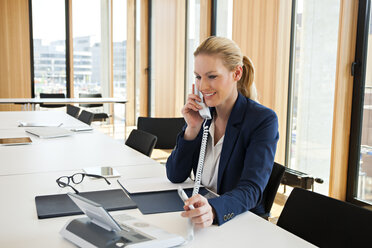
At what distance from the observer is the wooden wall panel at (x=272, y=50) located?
4.27 metres

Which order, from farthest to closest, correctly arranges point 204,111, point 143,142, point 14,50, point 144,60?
point 144,60 → point 14,50 → point 143,142 → point 204,111

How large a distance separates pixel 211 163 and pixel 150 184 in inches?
12.3

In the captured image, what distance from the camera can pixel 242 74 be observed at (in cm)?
196

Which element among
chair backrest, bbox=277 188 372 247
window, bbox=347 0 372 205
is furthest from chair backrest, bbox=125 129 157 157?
window, bbox=347 0 372 205

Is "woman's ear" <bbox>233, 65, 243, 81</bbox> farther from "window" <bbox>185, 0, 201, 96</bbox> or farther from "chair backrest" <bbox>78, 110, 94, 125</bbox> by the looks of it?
"window" <bbox>185, 0, 201, 96</bbox>

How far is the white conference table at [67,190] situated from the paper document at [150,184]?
3.0 inches

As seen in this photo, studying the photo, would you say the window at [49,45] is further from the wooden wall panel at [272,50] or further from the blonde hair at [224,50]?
the blonde hair at [224,50]

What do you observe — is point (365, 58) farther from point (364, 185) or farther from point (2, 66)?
point (2, 66)

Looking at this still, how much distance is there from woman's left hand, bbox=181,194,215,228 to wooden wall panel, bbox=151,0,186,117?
592 cm

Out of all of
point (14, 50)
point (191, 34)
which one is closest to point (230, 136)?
point (191, 34)

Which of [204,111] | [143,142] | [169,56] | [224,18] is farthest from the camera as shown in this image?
[169,56]

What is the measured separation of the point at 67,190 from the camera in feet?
5.60

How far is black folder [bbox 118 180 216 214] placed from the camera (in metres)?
1.46

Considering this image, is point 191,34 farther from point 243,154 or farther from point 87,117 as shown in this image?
point 243,154
